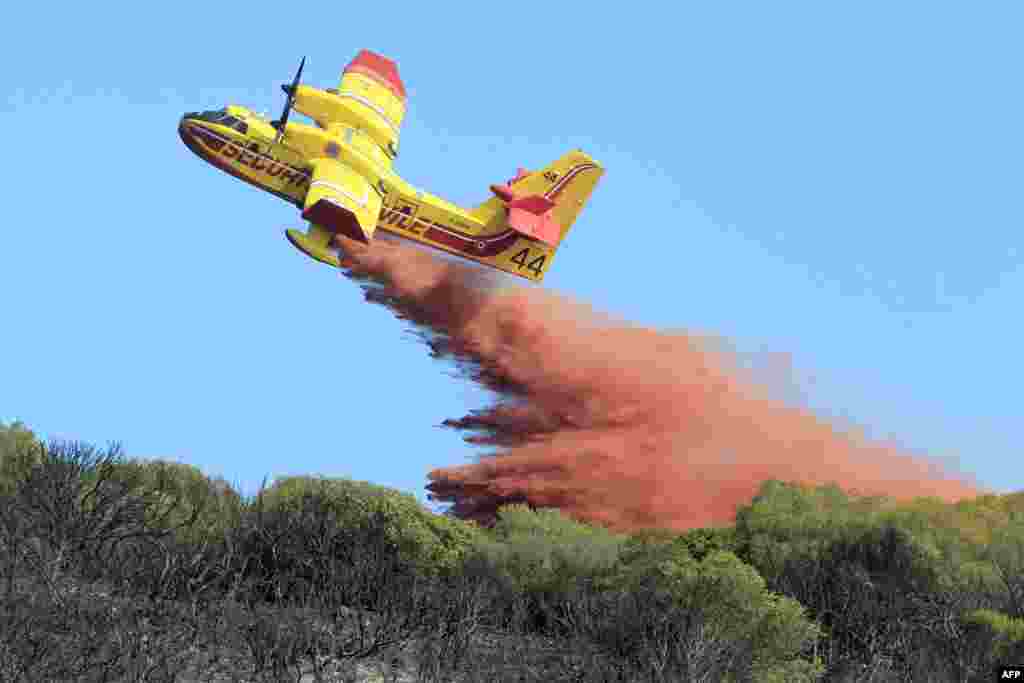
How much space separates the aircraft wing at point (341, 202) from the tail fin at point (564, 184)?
7798mm

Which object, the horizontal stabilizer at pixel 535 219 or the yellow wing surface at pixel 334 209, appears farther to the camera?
the horizontal stabilizer at pixel 535 219

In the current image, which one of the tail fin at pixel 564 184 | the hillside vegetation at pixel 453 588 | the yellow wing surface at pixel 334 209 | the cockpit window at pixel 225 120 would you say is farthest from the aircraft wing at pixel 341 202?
the hillside vegetation at pixel 453 588

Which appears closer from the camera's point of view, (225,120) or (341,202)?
(341,202)

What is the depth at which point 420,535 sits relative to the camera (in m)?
38.8

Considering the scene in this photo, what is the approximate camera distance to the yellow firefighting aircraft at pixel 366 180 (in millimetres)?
46344

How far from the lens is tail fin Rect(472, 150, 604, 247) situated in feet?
174

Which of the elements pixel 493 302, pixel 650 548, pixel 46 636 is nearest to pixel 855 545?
pixel 650 548

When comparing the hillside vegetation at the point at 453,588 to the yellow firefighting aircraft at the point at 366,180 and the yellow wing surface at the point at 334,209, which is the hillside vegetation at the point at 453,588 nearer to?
the yellow wing surface at the point at 334,209

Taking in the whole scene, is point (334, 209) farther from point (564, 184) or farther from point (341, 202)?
point (564, 184)

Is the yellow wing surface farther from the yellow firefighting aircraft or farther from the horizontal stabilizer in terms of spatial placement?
→ the horizontal stabilizer

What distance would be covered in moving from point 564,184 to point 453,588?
2134cm

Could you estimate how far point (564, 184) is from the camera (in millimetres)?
53062

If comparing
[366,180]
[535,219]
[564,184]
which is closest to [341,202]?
[366,180]

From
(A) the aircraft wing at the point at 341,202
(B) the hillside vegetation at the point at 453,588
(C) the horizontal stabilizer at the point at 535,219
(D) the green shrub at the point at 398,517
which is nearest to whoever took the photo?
(B) the hillside vegetation at the point at 453,588
